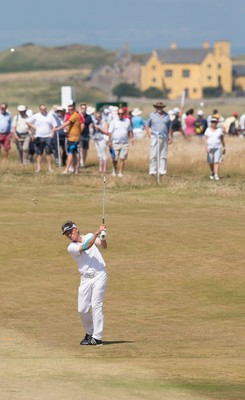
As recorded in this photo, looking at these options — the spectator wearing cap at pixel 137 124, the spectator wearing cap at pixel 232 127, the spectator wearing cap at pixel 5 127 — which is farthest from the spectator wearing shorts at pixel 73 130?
the spectator wearing cap at pixel 232 127

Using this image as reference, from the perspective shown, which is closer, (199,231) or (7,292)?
(7,292)

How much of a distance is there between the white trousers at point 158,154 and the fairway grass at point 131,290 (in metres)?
0.47

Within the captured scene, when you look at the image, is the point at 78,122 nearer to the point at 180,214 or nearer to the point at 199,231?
the point at 180,214

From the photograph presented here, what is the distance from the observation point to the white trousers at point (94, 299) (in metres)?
16.7

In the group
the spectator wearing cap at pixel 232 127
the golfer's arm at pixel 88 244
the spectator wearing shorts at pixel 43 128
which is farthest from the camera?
the spectator wearing cap at pixel 232 127

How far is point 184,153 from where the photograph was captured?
40594 millimetres

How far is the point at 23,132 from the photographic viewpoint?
39375mm

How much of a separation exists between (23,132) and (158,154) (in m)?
5.16

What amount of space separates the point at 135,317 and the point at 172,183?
15.9 m

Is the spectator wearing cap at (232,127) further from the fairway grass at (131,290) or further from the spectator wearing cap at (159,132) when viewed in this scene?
the spectator wearing cap at (159,132)

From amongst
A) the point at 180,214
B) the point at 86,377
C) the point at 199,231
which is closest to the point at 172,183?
the point at 180,214

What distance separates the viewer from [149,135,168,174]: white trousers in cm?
3609

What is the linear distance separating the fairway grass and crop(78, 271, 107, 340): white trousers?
27cm

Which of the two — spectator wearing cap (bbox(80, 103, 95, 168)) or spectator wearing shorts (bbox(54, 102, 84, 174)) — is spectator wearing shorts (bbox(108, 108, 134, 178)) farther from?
spectator wearing cap (bbox(80, 103, 95, 168))
